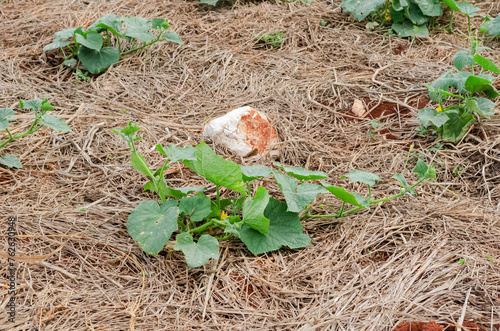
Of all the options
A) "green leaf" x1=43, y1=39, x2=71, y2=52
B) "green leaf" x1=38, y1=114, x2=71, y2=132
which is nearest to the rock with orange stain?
"green leaf" x1=38, y1=114, x2=71, y2=132

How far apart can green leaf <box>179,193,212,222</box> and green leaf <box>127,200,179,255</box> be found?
47mm

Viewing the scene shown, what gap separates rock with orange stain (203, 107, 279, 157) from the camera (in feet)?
7.92

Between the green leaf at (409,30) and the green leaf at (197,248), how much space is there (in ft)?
8.46

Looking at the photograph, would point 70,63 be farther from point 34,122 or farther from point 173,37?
point 34,122

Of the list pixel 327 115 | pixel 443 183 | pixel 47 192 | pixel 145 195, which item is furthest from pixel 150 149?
pixel 443 183

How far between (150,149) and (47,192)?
590 millimetres

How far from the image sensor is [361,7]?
3.52 meters

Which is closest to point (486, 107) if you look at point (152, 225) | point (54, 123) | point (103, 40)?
point (152, 225)

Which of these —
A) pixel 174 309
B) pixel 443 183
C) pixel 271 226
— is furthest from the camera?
pixel 443 183

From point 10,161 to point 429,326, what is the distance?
2.06 metres

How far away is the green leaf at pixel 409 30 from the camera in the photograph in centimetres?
344

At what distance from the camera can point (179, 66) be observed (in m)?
3.18

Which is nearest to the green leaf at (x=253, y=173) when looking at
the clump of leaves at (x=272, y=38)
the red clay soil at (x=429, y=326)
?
the red clay soil at (x=429, y=326)

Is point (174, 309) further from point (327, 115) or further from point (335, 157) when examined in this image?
point (327, 115)
